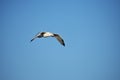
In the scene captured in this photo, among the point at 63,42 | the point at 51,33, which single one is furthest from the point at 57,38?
the point at 51,33

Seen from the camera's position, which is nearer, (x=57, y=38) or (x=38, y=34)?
(x=38, y=34)

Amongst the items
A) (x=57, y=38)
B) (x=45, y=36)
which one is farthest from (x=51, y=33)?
(x=57, y=38)

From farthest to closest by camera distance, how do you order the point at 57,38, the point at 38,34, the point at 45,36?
the point at 57,38
the point at 38,34
the point at 45,36

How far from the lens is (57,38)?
938 centimetres

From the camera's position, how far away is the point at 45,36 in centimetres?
764

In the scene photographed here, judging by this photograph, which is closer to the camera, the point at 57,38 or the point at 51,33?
the point at 51,33

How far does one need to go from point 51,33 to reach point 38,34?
2.71ft

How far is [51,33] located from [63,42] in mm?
1862

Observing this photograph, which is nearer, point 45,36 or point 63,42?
point 45,36

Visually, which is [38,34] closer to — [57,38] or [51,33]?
[51,33]

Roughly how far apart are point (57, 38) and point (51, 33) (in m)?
1.51

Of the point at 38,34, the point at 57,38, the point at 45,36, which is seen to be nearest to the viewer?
the point at 45,36

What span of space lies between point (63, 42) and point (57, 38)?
52cm

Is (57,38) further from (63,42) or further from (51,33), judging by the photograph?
(51,33)
